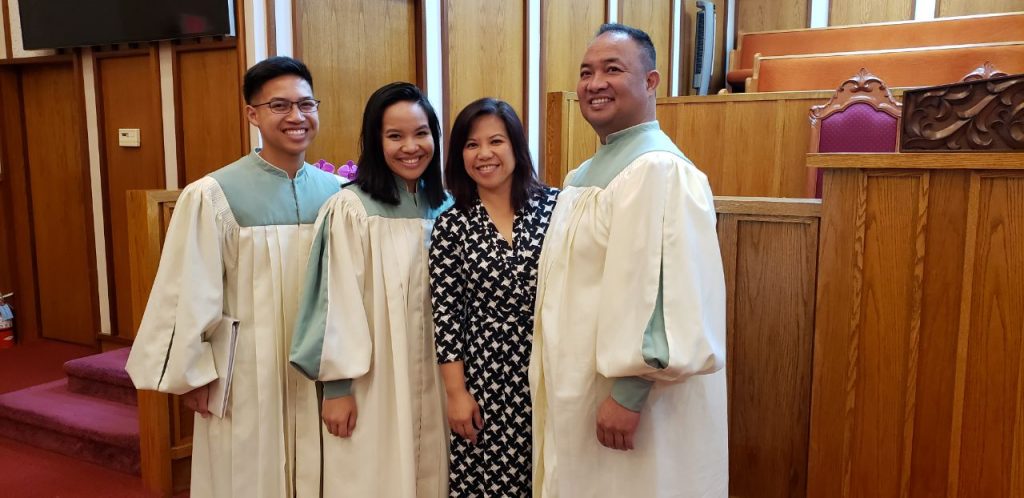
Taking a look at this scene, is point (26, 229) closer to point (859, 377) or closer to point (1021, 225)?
point (859, 377)

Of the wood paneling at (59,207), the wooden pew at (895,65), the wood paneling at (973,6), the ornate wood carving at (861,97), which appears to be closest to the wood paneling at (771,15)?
the wood paneling at (973,6)

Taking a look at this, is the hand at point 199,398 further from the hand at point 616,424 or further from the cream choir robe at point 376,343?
the hand at point 616,424

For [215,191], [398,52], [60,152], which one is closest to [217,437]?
[215,191]

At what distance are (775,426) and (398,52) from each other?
2703 mm

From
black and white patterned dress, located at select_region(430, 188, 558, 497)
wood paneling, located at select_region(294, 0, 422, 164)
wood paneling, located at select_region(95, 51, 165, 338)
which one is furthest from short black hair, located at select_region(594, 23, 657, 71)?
wood paneling, located at select_region(95, 51, 165, 338)

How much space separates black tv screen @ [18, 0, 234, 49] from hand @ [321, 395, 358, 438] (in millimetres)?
2133

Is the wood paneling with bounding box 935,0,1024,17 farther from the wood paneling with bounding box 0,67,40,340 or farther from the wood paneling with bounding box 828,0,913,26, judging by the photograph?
the wood paneling with bounding box 0,67,40,340

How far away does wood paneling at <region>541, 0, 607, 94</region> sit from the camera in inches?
195

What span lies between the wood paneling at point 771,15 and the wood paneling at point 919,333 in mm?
6244

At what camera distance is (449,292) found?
1712mm

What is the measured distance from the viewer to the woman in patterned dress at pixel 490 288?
5.53ft

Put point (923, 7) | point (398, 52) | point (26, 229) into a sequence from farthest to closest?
1. point (923, 7)
2. point (26, 229)
3. point (398, 52)

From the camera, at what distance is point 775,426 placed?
207cm

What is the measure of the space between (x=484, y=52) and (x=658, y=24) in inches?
98.9
